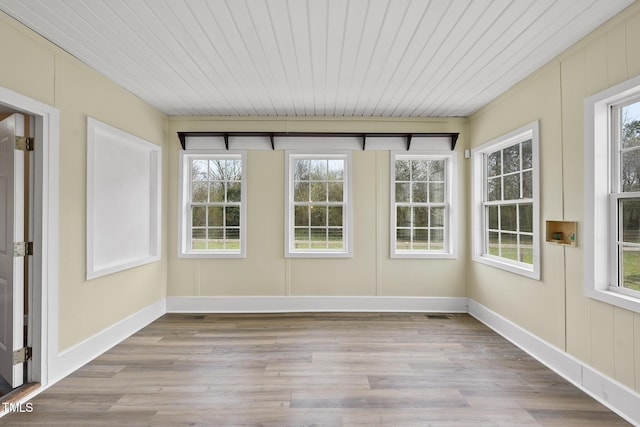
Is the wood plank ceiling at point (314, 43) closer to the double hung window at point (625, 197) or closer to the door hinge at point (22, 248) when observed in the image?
the double hung window at point (625, 197)

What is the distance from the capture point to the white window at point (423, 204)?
4.52 meters

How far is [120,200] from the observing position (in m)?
3.50

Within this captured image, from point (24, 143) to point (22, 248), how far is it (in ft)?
2.64

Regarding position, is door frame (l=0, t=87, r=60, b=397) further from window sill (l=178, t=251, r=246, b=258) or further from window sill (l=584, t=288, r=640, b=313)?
window sill (l=584, t=288, r=640, b=313)

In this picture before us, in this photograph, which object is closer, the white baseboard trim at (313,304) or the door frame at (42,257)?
the door frame at (42,257)

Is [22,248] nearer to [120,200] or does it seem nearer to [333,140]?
[120,200]

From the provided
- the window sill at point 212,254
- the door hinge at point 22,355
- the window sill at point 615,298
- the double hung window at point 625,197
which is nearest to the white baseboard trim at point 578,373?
the window sill at point 615,298

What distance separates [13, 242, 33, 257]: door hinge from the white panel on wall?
1.57 ft

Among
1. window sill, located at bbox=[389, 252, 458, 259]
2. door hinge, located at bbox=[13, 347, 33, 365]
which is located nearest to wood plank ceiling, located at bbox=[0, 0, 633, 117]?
window sill, located at bbox=[389, 252, 458, 259]

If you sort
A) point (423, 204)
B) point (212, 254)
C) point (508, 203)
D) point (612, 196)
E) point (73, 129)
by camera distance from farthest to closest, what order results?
1. point (423, 204)
2. point (212, 254)
3. point (508, 203)
4. point (73, 129)
5. point (612, 196)

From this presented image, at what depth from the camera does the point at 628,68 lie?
215 cm

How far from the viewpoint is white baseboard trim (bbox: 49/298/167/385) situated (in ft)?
8.68

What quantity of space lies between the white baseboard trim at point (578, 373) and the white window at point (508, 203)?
0.63 metres

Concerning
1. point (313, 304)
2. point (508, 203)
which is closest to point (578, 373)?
point (508, 203)
